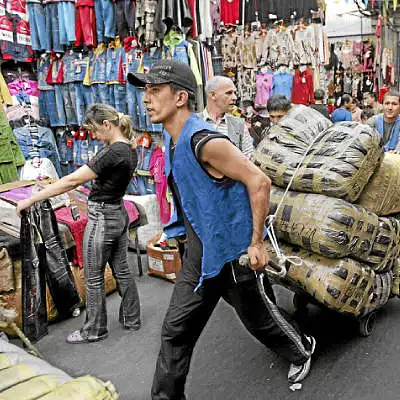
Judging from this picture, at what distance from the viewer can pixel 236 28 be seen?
8133mm

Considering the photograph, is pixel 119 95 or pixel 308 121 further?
pixel 119 95

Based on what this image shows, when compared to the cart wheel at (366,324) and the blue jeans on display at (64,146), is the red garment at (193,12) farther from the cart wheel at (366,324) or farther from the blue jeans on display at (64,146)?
the cart wheel at (366,324)

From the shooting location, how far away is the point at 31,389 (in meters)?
1.58

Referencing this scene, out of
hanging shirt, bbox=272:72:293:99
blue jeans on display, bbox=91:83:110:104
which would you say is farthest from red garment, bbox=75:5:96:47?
hanging shirt, bbox=272:72:293:99

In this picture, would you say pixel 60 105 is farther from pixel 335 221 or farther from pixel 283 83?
pixel 335 221

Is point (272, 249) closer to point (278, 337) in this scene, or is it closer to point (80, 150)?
point (278, 337)

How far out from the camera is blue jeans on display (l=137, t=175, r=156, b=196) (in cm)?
613

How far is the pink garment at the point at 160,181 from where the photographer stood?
5.54m

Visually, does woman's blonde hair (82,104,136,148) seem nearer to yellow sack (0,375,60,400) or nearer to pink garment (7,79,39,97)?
yellow sack (0,375,60,400)

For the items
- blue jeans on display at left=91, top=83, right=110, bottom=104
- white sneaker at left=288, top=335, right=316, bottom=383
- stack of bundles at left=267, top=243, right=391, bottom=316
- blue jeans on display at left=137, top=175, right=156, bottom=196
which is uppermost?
blue jeans on display at left=91, top=83, right=110, bottom=104

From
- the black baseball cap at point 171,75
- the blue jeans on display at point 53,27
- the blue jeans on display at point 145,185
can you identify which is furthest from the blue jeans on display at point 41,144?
the black baseball cap at point 171,75

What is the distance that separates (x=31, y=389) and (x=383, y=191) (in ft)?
7.39

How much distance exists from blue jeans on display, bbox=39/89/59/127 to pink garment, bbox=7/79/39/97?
141 mm

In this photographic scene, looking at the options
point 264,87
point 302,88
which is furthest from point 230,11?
point 302,88
